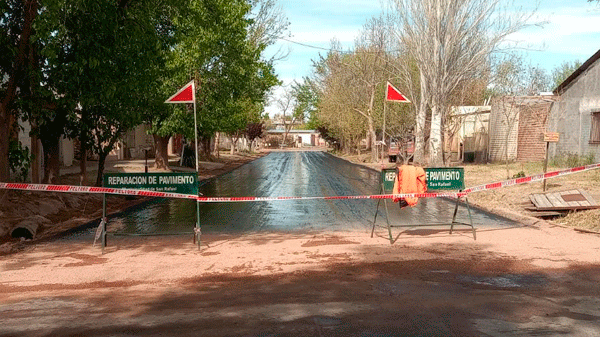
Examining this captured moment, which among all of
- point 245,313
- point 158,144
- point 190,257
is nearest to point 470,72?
point 158,144

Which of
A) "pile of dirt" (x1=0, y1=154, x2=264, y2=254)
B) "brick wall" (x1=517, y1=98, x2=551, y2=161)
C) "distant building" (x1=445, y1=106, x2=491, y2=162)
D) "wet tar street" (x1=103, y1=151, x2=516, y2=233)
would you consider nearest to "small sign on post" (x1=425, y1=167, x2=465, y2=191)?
"wet tar street" (x1=103, y1=151, x2=516, y2=233)

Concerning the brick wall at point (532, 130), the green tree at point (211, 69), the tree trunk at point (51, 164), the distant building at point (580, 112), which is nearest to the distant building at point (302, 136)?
the brick wall at point (532, 130)

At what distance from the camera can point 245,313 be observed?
17.8 ft

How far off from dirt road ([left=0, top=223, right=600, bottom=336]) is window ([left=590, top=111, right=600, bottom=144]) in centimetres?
1721

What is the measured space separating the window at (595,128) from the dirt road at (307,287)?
56.5 feet

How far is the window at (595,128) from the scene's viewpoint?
81.2ft

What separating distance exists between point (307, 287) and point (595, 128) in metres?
22.8

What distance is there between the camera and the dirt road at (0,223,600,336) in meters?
5.07

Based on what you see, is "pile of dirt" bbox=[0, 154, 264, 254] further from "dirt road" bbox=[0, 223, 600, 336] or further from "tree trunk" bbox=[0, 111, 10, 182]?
"dirt road" bbox=[0, 223, 600, 336]

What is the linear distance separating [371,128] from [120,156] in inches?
686

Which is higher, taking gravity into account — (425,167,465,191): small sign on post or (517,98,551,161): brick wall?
(517,98,551,161): brick wall

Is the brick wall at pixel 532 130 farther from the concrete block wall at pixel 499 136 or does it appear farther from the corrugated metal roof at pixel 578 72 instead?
the corrugated metal roof at pixel 578 72

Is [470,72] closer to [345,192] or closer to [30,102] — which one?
[345,192]

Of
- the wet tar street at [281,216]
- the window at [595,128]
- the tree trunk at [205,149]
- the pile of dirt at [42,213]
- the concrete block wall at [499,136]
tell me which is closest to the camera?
the pile of dirt at [42,213]
